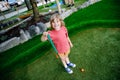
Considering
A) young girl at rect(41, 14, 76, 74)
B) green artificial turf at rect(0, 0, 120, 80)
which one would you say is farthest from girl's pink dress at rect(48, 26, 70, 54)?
green artificial turf at rect(0, 0, 120, 80)

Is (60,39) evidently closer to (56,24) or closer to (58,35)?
(58,35)

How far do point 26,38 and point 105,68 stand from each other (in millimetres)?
4149

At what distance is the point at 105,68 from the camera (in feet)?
12.2

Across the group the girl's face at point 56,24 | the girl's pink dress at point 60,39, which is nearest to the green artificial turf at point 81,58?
the girl's pink dress at point 60,39

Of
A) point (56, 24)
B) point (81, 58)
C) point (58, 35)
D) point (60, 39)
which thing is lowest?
point (81, 58)

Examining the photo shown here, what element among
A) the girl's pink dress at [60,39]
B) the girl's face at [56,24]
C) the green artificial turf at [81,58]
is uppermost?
the girl's face at [56,24]

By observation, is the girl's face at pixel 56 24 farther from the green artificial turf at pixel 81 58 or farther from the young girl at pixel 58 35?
the green artificial turf at pixel 81 58

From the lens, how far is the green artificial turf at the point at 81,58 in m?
3.78

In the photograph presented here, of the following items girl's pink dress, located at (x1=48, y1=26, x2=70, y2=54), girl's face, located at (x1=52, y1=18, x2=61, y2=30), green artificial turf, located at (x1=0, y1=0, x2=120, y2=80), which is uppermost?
girl's face, located at (x1=52, y1=18, x2=61, y2=30)

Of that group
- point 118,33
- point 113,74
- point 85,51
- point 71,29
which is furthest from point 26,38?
point 113,74

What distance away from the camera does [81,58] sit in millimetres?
A: 4398

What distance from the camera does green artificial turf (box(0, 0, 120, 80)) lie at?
3783mm

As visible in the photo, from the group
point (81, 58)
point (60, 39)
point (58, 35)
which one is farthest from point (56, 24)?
point (81, 58)

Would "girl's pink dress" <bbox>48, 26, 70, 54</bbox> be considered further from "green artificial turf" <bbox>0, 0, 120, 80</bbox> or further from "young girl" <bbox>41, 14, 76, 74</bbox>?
"green artificial turf" <bbox>0, 0, 120, 80</bbox>
